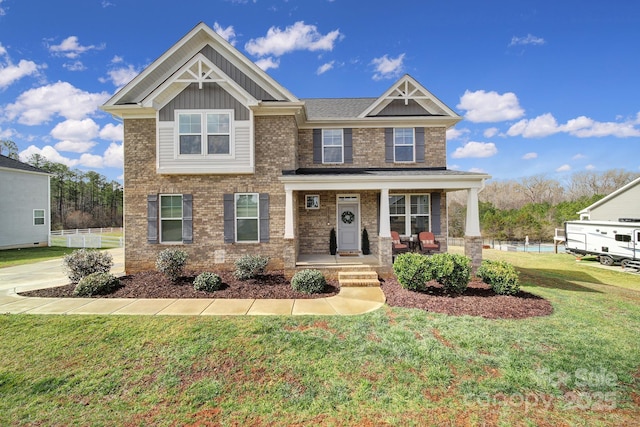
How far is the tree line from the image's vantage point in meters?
30.0

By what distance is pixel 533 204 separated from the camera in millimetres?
32375

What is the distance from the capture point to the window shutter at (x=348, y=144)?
12.6 metres

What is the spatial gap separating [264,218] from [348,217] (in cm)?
377

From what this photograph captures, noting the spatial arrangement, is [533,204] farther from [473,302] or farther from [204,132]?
[204,132]

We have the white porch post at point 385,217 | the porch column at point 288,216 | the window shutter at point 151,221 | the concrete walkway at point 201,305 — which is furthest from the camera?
the window shutter at point 151,221

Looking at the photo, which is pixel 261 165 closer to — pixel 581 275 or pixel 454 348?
pixel 454 348

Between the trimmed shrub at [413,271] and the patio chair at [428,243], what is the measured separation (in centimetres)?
366

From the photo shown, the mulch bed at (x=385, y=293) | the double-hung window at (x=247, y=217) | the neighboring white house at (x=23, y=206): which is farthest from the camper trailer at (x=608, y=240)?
the neighboring white house at (x=23, y=206)

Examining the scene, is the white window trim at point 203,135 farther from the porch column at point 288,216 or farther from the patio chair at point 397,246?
the patio chair at point 397,246

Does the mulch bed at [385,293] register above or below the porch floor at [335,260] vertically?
below

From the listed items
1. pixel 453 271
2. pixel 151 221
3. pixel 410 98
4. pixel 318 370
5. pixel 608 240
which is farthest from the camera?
pixel 608 240

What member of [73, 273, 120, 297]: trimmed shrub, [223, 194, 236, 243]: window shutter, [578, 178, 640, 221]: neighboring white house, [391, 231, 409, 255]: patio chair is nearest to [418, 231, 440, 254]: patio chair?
[391, 231, 409, 255]: patio chair

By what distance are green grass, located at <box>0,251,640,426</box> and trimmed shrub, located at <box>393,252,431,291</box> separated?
1.87 meters

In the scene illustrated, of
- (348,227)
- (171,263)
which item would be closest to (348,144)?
(348,227)
